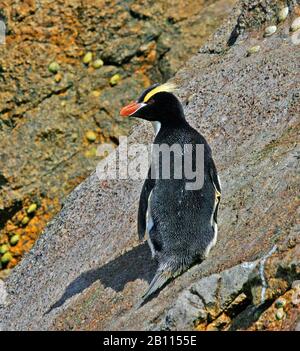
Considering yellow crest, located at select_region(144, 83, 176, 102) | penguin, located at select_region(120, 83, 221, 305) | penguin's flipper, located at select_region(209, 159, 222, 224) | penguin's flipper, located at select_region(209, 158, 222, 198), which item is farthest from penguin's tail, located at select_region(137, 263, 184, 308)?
yellow crest, located at select_region(144, 83, 176, 102)

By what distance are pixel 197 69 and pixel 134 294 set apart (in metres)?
3.15

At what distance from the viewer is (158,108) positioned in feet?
27.3

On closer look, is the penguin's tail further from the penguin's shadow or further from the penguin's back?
the penguin's shadow

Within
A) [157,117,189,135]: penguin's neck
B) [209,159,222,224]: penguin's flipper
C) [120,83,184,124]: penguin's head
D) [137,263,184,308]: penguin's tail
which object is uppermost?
[120,83,184,124]: penguin's head

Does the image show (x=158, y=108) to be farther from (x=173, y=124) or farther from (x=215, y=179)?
(x=215, y=179)

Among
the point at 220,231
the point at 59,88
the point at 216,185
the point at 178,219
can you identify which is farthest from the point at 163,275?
the point at 59,88

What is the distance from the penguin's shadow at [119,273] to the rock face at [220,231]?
0.04 feet

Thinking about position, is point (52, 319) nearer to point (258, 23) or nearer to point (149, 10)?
point (258, 23)

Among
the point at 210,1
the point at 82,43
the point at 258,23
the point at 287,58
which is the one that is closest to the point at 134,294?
the point at 287,58

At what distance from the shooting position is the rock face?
6797 millimetres

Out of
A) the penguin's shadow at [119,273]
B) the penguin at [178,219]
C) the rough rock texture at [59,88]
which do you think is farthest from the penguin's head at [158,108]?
the rough rock texture at [59,88]

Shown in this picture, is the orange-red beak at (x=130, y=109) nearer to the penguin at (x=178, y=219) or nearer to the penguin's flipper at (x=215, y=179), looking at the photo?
the penguin at (x=178, y=219)

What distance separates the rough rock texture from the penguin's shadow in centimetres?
262

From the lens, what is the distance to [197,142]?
8.02 m
